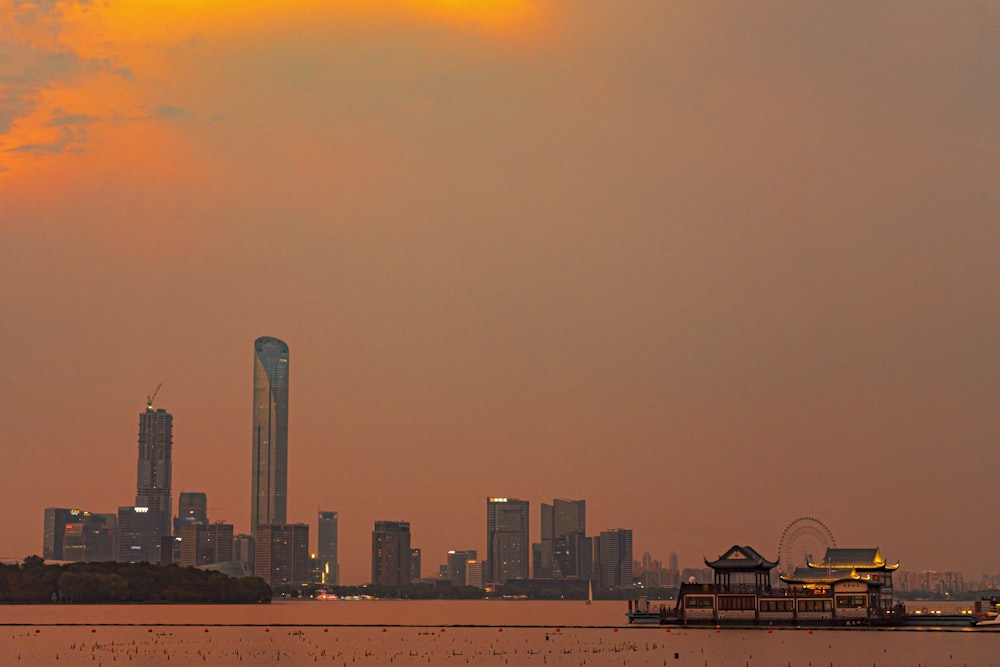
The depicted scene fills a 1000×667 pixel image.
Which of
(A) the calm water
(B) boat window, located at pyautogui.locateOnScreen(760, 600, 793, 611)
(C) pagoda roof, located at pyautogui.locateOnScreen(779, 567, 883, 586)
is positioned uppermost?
(C) pagoda roof, located at pyautogui.locateOnScreen(779, 567, 883, 586)

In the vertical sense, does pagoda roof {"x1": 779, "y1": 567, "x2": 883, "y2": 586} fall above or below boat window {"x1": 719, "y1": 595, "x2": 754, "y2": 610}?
above

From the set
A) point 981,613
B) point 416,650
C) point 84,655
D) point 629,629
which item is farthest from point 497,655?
point 981,613

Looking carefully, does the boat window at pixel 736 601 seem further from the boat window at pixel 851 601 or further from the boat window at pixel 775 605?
the boat window at pixel 851 601

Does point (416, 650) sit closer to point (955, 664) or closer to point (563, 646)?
point (563, 646)

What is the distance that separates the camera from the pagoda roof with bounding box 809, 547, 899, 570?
7352 inches

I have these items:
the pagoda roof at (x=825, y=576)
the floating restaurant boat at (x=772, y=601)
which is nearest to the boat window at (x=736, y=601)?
the floating restaurant boat at (x=772, y=601)

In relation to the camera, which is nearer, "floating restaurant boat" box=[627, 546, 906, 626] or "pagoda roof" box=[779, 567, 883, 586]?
"floating restaurant boat" box=[627, 546, 906, 626]

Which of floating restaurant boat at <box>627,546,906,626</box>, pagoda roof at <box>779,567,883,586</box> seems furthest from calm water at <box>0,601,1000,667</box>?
pagoda roof at <box>779,567,883,586</box>

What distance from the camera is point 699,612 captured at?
181000 mm

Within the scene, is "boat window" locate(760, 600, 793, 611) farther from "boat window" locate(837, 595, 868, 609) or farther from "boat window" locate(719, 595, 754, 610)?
"boat window" locate(837, 595, 868, 609)

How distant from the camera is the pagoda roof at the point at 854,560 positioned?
187 metres

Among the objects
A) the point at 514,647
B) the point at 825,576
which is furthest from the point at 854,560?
the point at 514,647

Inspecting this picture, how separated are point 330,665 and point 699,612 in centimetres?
6971

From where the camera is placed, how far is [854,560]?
620 ft
